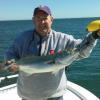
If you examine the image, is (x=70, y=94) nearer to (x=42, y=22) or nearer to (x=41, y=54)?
(x=41, y=54)

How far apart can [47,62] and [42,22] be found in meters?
0.56

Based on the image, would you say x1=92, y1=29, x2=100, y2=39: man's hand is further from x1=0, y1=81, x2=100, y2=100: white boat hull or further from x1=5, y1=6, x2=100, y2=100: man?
x1=0, y1=81, x2=100, y2=100: white boat hull

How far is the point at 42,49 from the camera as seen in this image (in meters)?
4.79

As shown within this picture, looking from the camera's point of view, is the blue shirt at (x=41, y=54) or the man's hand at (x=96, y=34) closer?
the man's hand at (x=96, y=34)

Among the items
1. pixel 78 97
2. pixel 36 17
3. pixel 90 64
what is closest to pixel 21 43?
pixel 36 17

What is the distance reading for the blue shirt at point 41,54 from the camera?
4702 mm

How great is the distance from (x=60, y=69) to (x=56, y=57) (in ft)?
0.91

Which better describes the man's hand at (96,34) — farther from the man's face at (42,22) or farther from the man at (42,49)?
the man's face at (42,22)

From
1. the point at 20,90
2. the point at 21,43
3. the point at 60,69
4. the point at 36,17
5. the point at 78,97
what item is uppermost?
A: the point at 36,17

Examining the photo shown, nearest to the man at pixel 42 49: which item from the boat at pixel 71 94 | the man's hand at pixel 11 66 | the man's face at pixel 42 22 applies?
the man's face at pixel 42 22

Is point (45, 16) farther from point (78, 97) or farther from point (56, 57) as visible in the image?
point (78, 97)

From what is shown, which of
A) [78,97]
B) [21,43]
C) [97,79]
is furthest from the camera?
[97,79]

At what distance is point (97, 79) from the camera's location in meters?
16.1

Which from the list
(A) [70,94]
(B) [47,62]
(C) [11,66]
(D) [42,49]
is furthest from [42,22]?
(A) [70,94]
